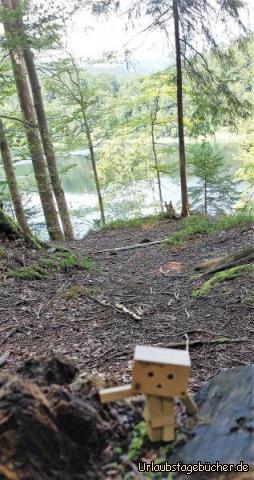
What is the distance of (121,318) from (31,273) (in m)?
2.15

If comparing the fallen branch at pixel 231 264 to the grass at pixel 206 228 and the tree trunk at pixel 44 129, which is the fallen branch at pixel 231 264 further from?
the tree trunk at pixel 44 129

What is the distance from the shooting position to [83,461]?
1546 millimetres

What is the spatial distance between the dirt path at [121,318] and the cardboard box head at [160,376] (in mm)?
1524

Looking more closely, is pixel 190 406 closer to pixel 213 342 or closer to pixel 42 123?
pixel 213 342

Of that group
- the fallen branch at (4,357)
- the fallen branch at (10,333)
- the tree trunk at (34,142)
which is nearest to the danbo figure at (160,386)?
the fallen branch at (4,357)

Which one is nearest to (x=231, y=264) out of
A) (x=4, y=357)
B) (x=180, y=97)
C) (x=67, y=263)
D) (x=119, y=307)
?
(x=119, y=307)

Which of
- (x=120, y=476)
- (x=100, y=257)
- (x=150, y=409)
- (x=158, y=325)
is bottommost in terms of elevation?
(x=100, y=257)

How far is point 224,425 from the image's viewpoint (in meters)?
1.63

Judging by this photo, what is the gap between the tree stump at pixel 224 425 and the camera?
1503mm

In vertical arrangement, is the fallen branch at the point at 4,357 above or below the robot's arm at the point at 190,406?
below

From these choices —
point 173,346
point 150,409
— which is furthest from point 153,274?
point 150,409

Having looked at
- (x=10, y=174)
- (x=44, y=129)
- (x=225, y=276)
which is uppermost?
(x=44, y=129)

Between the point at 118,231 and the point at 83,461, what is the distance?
1203 cm

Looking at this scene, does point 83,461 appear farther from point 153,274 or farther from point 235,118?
point 235,118
